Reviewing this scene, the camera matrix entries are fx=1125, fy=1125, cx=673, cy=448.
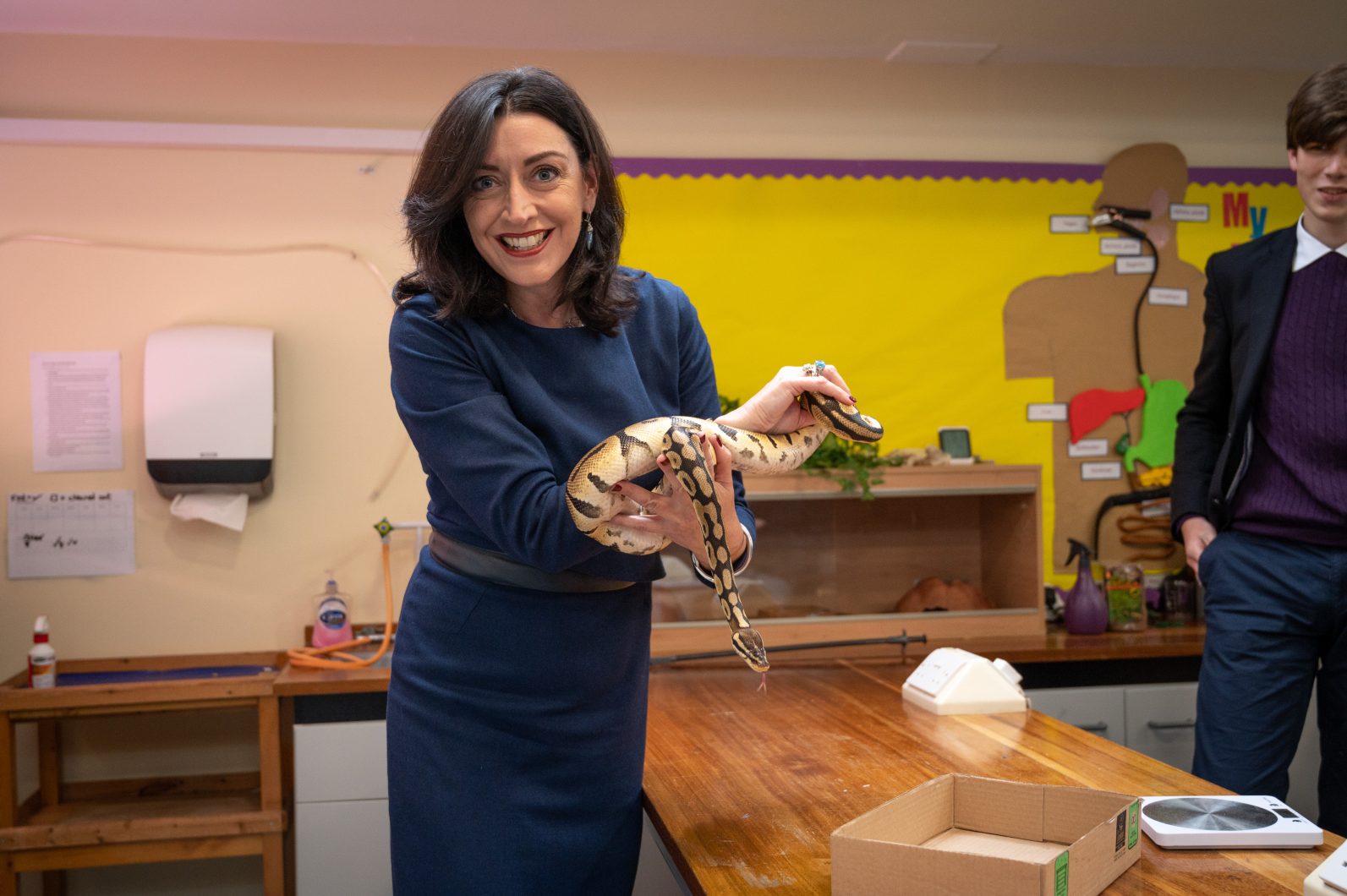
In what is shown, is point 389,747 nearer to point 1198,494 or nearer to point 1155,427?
point 1198,494

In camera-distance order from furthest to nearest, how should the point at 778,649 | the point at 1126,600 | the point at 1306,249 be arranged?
1. the point at 1126,600
2. the point at 778,649
3. the point at 1306,249

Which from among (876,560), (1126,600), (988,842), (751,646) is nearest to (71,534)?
(876,560)

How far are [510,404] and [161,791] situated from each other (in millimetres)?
3273

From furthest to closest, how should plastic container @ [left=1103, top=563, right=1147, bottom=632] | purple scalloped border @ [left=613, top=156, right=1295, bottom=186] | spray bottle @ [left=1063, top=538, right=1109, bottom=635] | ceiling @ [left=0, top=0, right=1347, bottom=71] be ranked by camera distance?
purple scalloped border @ [left=613, top=156, right=1295, bottom=186]
plastic container @ [left=1103, top=563, right=1147, bottom=632]
spray bottle @ [left=1063, top=538, right=1109, bottom=635]
ceiling @ [left=0, top=0, right=1347, bottom=71]

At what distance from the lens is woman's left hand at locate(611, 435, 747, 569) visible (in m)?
1.76

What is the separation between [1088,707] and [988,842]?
283cm

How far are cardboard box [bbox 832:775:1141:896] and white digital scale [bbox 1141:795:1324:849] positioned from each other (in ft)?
0.26

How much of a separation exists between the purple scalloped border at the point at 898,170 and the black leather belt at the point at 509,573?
3.12m

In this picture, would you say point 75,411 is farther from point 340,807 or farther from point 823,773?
point 823,773

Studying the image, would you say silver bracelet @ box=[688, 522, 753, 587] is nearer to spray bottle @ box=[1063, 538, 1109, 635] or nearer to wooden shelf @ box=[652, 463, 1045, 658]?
wooden shelf @ box=[652, 463, 1045, 658]

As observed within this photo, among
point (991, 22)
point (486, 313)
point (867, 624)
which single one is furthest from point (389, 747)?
point (991, 22)

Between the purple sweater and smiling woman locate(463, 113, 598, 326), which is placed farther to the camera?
the purple sweater

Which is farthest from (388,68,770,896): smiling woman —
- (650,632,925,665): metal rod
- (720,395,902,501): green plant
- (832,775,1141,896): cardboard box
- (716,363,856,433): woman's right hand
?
(720,395,902,501): green plant

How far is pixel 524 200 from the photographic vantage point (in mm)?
1779
